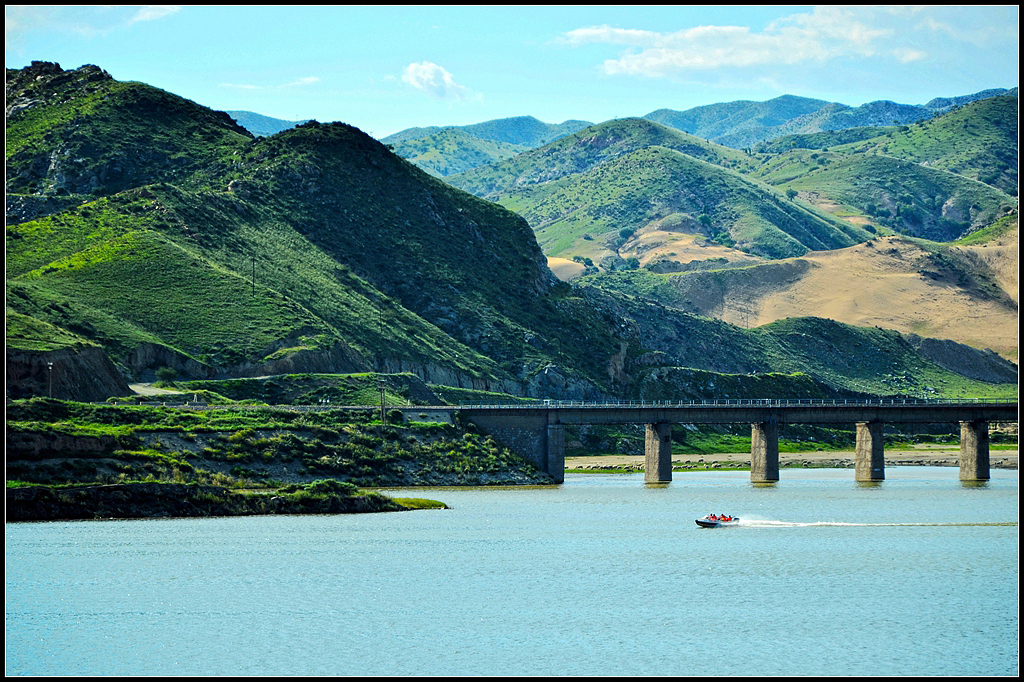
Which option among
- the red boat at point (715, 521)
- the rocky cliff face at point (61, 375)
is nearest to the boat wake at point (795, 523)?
the red boat at point (715, 521)

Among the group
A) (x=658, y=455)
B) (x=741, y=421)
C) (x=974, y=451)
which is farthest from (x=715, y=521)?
(x=974, y=451)

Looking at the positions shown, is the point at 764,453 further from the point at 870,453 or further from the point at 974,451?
the point at 974,451

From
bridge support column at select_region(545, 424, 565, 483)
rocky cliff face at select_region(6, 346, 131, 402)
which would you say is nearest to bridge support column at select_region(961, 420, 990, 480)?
bridge support column at select_region(545, 424, 565, 483)

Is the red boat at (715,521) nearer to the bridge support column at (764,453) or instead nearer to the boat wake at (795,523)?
the boat wake at (795,523)

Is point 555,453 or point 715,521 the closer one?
point 715,521

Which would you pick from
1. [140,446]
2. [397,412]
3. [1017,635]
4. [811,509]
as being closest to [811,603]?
[1017,635]

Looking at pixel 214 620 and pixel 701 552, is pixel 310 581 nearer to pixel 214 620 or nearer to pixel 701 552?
pixel 214 620
